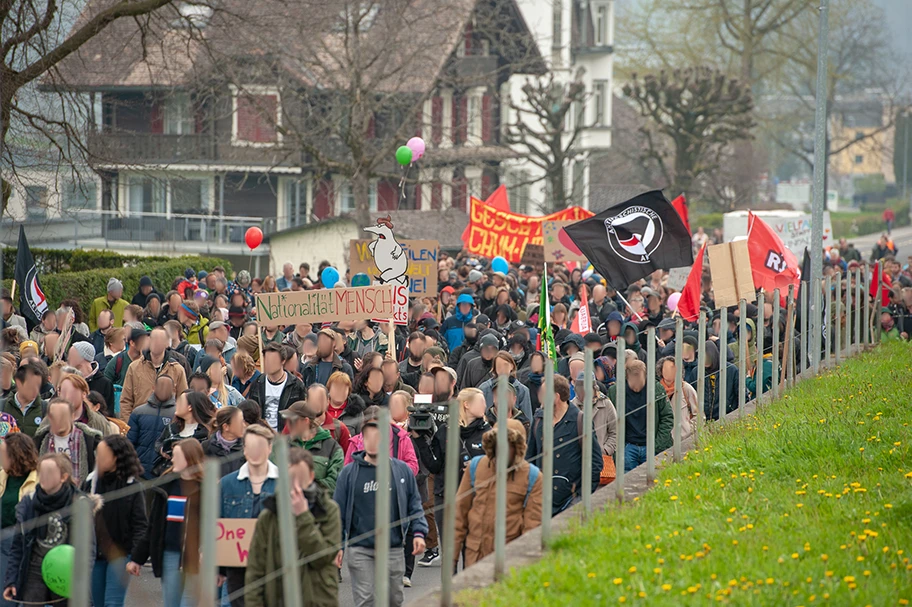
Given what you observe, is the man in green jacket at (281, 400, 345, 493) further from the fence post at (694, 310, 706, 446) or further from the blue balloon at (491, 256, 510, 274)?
the blue balloon at (491, 256, 510, 274)

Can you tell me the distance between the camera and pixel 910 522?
24.1 ft

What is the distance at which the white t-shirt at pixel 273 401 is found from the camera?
432 inches

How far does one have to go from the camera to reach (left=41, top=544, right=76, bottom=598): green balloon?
639cm

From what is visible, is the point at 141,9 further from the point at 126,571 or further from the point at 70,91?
the point at 126,571

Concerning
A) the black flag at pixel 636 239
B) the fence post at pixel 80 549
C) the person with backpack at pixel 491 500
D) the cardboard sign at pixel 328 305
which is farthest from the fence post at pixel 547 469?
the cardboard sign at pixel 328 305

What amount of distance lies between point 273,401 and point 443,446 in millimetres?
2275

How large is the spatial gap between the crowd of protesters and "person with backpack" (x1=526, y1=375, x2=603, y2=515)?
0.02 m

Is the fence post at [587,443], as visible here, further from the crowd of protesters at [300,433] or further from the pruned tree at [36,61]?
the pruned tree at [36,61]

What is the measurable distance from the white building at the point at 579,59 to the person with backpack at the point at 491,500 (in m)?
44.2

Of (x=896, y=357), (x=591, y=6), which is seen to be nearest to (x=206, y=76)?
(x=896, y=357)

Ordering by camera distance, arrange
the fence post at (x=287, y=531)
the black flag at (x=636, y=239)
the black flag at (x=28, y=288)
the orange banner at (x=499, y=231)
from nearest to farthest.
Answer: the fence post at (x=287, y=531) → the black flag at (x=636, y=239) → the black flag at (x=28, y=288) → the orange banner at (x=499, y=231)

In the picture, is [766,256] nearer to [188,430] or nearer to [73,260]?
[188,430]

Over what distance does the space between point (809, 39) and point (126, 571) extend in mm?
60870

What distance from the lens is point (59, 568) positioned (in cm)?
649
